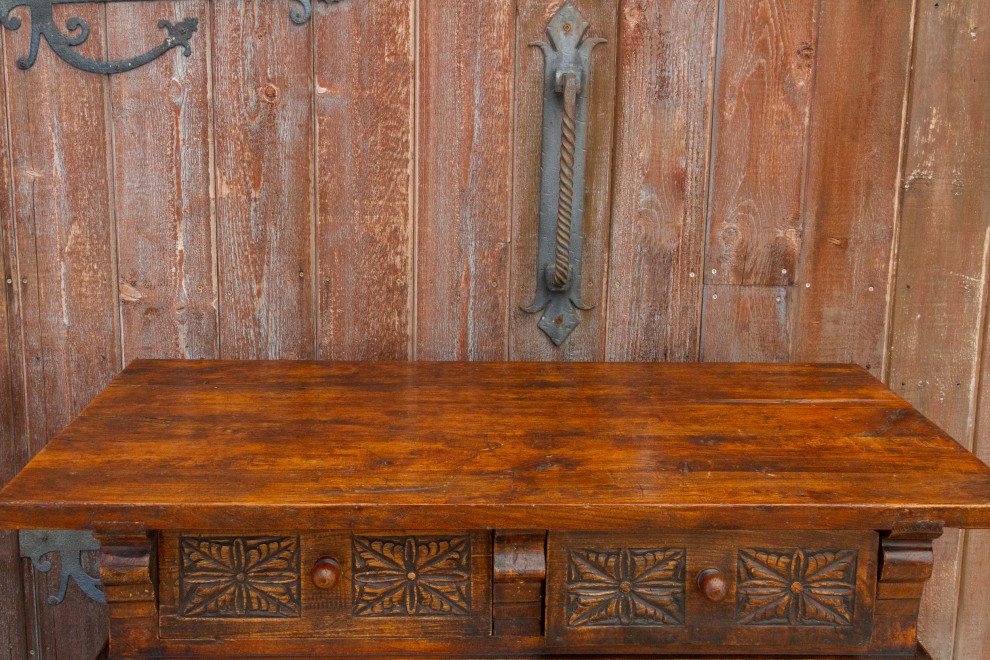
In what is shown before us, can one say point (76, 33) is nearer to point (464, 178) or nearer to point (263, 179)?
point (263, 179)

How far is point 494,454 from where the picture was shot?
94 cm

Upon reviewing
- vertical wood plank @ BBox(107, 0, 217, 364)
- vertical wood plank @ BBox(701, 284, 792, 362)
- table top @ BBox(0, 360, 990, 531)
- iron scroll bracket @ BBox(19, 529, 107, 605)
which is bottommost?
iron scroll bracket @ BBox(19, 529, 107, 605)

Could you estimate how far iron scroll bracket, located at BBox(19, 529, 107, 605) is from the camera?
145 centimetres

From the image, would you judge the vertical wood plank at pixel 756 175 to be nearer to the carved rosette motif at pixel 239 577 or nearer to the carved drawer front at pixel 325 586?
the carved drawer front at pixel 325 586

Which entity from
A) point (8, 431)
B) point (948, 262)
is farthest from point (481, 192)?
point (8, 431)

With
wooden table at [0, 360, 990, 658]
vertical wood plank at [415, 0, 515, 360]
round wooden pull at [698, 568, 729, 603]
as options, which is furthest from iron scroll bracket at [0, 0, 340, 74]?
round wooden pull at [698, 568, 729, 603]

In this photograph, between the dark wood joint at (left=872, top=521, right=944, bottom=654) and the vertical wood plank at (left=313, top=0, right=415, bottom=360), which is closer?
the dark wood joint at (left=872, top=521, right=944, bottom=654)

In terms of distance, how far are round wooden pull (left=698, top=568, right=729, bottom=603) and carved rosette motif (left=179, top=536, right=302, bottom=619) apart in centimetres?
44

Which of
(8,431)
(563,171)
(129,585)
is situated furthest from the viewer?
(8,431)

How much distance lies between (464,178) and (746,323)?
0.53 m

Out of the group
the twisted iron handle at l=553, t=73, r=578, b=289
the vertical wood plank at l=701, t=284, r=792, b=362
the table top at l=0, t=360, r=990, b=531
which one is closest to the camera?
the table top at l=0, t=360, r=990, b=531

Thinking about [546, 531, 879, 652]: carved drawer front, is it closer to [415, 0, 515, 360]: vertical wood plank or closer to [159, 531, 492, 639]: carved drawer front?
[159, 531, 492, 639]: carved drawer front

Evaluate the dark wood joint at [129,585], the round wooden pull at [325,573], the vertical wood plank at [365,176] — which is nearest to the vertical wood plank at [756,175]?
the vertical wood plank at [365,176]

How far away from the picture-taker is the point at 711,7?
1319mm
